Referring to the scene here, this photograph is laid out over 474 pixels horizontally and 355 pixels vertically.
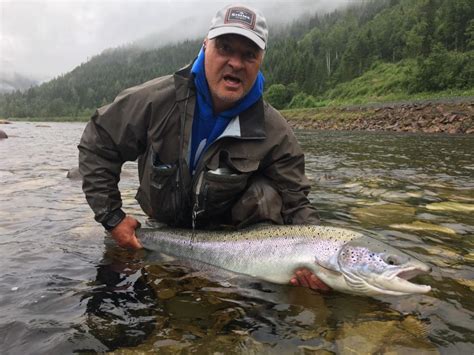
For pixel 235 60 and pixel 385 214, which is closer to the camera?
pixel 235 60

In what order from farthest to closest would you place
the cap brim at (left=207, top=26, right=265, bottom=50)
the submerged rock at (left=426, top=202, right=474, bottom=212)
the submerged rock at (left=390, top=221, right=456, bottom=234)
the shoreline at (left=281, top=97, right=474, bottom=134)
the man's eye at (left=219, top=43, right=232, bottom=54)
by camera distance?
the shoreline at (left=281, top=97, right=474, bottom=134), the submerged rock at (left=426, top=202, right=474, bottom=212), the submerged rock at (left=390, top=221, right=456, bottom=234), the man's eye at (left=219, top=43, right=232, bottom=54), the cap brim at (left=207, top=26, right=265, bottom=50)

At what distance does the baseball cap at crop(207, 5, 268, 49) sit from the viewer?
358cm

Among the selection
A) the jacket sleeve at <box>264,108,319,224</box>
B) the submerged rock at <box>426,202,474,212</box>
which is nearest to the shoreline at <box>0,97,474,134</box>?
the submerged rock at <box>426,202,474,212</box>

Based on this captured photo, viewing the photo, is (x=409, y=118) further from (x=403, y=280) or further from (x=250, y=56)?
(x=403, y=280)

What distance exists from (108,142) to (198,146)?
855mm

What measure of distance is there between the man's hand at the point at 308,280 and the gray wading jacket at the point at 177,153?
2.21 ft

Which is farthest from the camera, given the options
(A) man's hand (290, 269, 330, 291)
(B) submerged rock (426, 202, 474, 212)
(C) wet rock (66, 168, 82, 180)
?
(C) wet rock (66, 168, 82, 180)

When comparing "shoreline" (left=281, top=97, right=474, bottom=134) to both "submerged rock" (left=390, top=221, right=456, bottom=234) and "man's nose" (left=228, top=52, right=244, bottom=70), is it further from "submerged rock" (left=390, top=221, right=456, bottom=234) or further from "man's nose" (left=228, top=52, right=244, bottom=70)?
"man's nose" (left=228, top=52, right=244, bottom=70)

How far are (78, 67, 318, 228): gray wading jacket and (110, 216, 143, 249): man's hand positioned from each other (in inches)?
5.5

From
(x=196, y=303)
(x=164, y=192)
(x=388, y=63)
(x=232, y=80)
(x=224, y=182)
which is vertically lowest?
(x=196, y=303)

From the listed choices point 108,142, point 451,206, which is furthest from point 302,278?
point 451,206

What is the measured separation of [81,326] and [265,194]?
2.07 metres

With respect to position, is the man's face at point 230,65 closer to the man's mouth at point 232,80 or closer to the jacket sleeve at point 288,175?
the man's mouth at point 232,80

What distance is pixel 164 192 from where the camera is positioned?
407 centimetres
